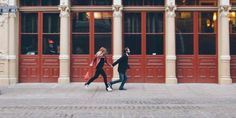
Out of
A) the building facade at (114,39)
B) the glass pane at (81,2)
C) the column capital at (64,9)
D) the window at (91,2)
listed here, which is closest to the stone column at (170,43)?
the building facade at (114,39)

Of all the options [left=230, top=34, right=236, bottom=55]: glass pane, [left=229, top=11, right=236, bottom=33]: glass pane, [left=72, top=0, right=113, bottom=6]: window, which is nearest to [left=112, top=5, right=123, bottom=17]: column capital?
[left=72, top=0, right=113, bottom=6]: window

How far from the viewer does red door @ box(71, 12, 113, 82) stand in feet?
69.4

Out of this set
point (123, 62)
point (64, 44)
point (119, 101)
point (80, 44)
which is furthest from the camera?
point (80, 44)

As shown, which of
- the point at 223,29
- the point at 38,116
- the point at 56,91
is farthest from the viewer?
the point at 223,29

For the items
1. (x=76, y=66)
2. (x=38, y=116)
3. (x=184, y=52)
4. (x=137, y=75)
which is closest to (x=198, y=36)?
(x=184, y=52)

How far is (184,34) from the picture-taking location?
21.1 meters

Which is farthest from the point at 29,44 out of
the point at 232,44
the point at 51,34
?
the point at 232,44

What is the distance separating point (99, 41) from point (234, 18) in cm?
644

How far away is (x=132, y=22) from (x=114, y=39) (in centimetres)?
125

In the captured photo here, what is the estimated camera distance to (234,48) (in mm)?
21125

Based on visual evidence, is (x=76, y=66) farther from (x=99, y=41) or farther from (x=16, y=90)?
(x=16, y=90)

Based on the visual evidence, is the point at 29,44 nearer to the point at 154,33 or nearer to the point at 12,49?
the point at 12,49

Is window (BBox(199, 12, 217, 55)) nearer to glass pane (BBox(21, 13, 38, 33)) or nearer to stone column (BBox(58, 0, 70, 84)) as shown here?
stone column (BBox(58, 0, 70, 84))

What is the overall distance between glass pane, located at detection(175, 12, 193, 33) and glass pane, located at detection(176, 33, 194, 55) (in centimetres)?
24
